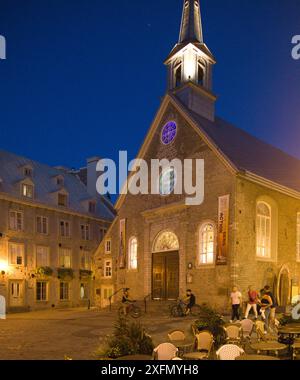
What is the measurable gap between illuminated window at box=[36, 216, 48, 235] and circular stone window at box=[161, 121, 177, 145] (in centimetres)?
1336

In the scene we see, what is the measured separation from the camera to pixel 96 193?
137ft

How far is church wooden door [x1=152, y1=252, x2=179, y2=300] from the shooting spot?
78.7 ft

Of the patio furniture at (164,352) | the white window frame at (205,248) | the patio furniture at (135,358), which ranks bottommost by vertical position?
the patio furniture at (164,352)

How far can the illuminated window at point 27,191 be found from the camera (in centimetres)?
3228

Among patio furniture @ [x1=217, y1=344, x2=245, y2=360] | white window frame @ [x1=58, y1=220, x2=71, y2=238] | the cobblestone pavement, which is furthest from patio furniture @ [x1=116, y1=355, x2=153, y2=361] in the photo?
white window frame @ [x1=58, y1=220, x2=71, y2=238]

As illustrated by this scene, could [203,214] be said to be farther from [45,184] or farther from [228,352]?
[45,184]

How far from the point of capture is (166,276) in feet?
80.7

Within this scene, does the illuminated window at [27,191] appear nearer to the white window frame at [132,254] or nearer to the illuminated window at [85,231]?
the illuminated window at [85,231]

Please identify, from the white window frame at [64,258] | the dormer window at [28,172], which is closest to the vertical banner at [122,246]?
the white window frame at [64,258]

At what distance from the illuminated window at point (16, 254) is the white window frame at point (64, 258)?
13.2ft

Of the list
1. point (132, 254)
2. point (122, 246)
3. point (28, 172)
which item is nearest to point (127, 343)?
point (132, 254)

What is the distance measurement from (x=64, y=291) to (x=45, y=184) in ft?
31.8

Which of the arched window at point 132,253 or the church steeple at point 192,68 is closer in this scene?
the church steeple at point 192,68

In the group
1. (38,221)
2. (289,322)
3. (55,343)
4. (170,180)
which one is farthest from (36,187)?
(289,322)
